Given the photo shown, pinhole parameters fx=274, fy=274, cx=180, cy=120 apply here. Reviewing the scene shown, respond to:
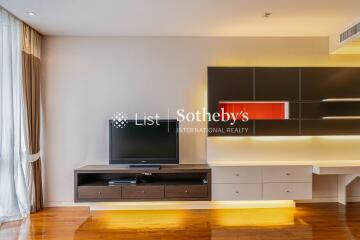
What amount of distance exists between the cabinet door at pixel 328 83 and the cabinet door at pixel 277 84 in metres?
0.14

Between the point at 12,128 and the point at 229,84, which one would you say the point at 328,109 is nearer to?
the point at 229,84

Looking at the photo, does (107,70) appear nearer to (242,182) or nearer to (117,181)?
(117,181)

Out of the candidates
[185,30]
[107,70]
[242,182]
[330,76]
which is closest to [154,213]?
[242,182]

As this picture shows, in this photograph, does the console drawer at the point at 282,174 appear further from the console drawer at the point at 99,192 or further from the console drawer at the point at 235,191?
the console drawer at the point at 99,192

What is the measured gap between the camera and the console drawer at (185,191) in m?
3.76

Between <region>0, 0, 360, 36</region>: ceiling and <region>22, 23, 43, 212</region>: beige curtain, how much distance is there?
0.76ft

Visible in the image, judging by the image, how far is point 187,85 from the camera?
4.22 metres

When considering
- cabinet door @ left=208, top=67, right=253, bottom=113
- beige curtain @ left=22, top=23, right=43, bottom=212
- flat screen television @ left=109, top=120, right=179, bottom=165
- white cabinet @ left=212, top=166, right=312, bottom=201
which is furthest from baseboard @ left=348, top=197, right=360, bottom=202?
beige curtain @ left=22, top=23, right=43, bottom=212

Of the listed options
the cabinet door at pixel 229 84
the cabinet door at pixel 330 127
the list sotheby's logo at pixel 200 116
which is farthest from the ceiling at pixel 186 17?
the cabinet door at pixel 330 127

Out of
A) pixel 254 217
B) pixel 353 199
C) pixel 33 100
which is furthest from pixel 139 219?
pixel 353 199

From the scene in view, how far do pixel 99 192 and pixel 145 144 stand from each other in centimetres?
90

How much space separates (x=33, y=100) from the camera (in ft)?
12.6

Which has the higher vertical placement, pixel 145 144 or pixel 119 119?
pixel 119 119

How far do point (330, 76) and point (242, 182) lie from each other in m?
2.11
